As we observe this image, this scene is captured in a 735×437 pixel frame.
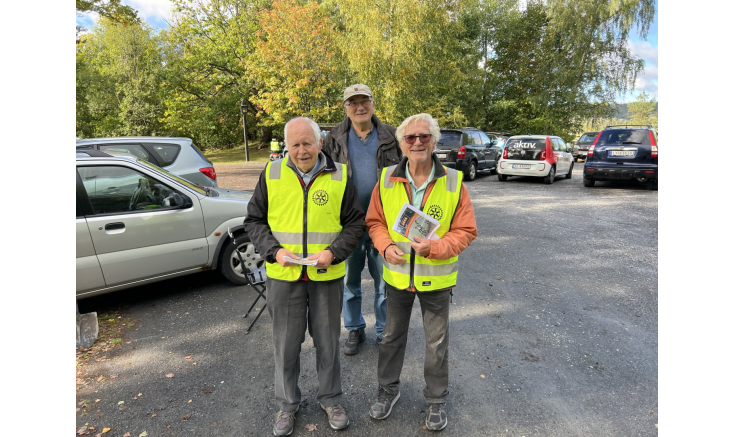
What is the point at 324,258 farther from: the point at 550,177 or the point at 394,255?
the point at 550,177

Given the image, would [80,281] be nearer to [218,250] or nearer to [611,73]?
[218,250]

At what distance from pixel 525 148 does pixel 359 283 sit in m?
12.4

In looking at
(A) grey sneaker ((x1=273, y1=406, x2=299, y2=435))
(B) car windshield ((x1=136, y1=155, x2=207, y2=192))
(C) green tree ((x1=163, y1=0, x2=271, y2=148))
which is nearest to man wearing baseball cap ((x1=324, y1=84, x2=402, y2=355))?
(A) grey sneaker ((x1=273, y1=406, x2=299, y2=435))

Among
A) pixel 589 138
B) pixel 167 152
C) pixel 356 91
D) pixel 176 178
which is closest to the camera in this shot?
pixel 356 91

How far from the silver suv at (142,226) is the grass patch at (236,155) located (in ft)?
74.0

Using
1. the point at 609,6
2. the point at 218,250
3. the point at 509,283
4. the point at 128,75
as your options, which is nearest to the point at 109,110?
the point at 128,75

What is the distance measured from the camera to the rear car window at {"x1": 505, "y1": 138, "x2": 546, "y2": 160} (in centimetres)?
1398

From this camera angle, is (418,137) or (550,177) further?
(550,177)

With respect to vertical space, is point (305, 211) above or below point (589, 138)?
below

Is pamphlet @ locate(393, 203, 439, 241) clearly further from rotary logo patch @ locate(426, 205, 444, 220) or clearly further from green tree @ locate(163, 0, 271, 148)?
green tree @ locate(163, 0, 271, 148)

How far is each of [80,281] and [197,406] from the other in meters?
2.04

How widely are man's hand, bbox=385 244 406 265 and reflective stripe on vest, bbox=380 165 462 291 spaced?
0.03m

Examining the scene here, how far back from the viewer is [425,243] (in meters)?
2.38

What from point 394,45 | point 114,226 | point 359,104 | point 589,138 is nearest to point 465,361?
point 359,104
